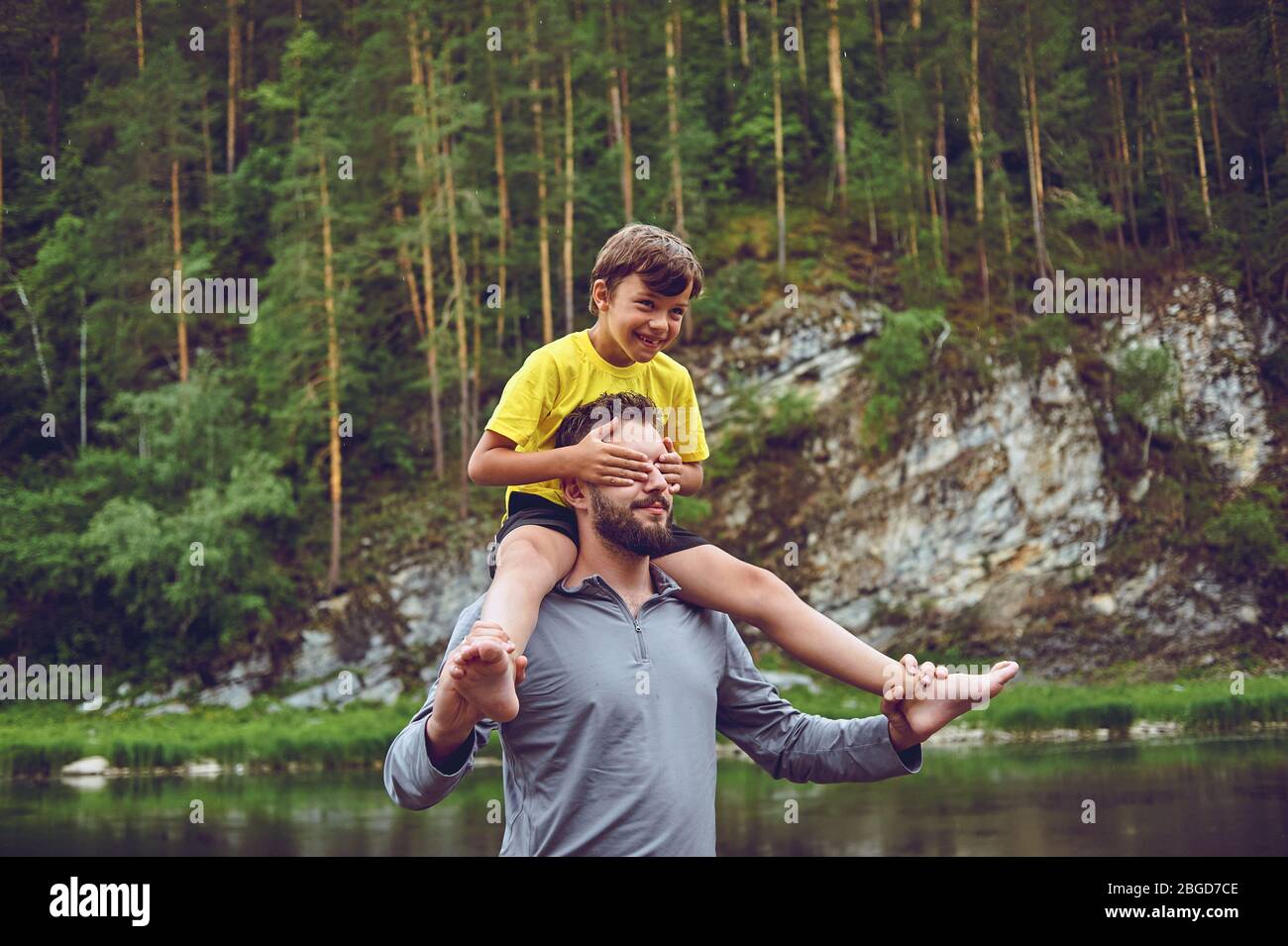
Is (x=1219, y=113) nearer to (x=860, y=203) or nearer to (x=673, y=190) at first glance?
(x=860, y=203)

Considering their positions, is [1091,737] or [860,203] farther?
[860,203]

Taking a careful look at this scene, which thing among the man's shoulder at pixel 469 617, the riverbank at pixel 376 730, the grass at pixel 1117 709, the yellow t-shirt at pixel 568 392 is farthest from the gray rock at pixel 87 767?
the man's shoulder at pixel 469 617

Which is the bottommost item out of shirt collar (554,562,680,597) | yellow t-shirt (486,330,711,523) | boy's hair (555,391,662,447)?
shirt collar (554,562,680,597)

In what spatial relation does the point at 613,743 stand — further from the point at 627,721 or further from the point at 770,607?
the point at 770,607

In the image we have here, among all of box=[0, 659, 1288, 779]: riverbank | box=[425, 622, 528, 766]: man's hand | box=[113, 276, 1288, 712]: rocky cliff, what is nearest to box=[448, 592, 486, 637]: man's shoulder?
box=[425, 622, 528, 766]: man's hand

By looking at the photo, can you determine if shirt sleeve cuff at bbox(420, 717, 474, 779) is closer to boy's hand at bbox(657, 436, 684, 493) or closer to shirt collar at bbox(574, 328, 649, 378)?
boy's hand at bbox(657, 436, 684, 493)

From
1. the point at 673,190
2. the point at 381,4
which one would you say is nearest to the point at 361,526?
the point at 673,190

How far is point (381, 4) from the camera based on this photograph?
31344 mm

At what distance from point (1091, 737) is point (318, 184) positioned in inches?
748

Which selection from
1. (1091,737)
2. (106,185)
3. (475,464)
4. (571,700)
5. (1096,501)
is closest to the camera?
(571,700)

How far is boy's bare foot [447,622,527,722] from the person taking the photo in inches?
87.4

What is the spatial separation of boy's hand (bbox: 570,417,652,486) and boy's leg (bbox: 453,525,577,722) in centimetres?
18

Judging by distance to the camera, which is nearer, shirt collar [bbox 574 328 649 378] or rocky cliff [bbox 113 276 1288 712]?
shirt collar [bbox 574 328 649 378]

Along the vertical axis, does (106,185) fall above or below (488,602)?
above
